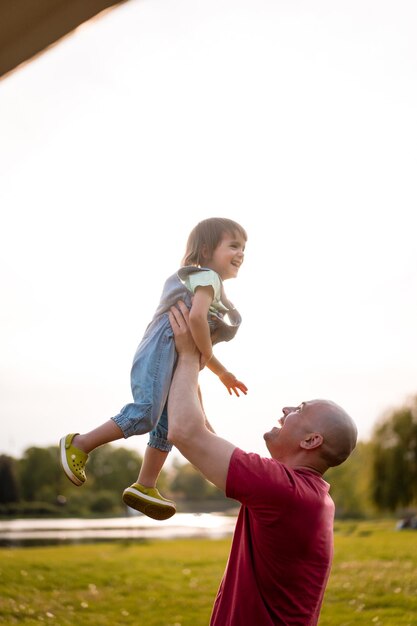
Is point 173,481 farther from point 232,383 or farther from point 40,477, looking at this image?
point 232,383

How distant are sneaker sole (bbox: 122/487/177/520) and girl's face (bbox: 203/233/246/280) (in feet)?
2.08

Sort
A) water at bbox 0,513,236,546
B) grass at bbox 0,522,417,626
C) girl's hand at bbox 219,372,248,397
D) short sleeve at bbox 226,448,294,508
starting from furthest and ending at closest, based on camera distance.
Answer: water at bbox 0,513,236,546, grass at bbox 0,522,417,626, girl's hand at bbox 219,372,248,397, short sleeve at bbox 226,448,294,508

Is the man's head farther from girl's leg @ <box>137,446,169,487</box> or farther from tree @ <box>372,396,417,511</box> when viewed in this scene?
tree @ <box>372,396,417,511</box>

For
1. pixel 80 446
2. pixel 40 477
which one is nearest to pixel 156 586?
pixel 40 477

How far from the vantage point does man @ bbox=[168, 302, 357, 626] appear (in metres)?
1.92

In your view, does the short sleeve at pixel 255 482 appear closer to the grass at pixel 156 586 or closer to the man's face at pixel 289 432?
the man's face at pixel 289 432

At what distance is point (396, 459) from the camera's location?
13.0m

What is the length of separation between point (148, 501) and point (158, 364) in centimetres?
38

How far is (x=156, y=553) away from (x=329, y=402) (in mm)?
8683

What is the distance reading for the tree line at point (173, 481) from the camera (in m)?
11.2

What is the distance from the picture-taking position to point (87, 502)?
12.0 metres

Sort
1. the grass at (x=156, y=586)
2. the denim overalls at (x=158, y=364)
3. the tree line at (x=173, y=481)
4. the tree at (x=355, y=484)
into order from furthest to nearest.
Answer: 1. the tree at (x=355, y=484)
2. the tree line at (x=173, y=481)
3. the grass at (x=156, y=586)
4. the denim overalls at (x=158, y=364)

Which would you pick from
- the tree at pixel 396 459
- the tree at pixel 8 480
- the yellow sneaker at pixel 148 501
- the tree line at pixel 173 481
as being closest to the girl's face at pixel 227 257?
the yellow sneaker at pixel 148 501

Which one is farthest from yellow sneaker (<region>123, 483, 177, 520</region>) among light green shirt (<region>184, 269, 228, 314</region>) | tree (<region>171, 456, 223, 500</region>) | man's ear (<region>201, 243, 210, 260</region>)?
tree (<region>171, 456, 223, 500</region>)
